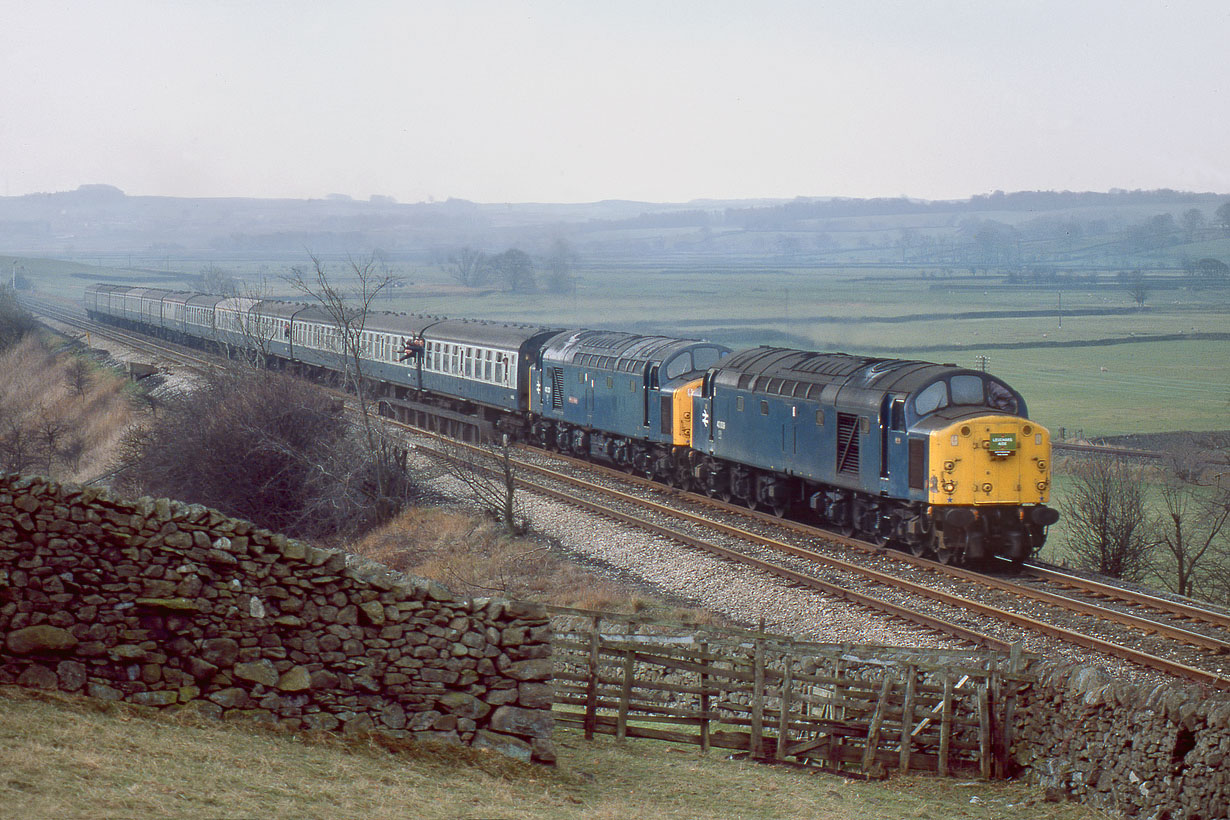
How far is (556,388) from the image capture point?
136ft

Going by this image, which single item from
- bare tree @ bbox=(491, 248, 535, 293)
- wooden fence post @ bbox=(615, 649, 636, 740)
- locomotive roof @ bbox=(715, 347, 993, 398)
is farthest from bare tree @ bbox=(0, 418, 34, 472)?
bare tree @ bbox=(491, 248, 535, 293)

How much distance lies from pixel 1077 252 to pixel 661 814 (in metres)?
183

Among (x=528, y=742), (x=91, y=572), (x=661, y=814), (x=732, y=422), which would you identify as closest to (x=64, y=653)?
(x=91, y=572)

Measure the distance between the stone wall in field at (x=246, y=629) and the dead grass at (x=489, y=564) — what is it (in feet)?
29.2

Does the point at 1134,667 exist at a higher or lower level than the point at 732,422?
lower

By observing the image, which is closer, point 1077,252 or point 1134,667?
point 1134,667

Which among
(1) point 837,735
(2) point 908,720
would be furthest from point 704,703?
(2) point 908,720

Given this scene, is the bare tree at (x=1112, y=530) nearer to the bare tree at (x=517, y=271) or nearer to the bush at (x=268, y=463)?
the bush at (x=268, y=463)

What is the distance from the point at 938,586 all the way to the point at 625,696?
9793mm

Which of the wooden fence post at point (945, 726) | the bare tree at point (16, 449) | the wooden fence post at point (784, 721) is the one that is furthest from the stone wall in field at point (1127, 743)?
the bare tree at point (16, 449)

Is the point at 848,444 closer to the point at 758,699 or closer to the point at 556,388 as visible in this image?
the point at 758,699

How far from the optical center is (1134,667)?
17.4 m

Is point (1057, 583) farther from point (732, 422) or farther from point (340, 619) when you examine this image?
point (340, 619)

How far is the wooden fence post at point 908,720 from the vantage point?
46.6ft
